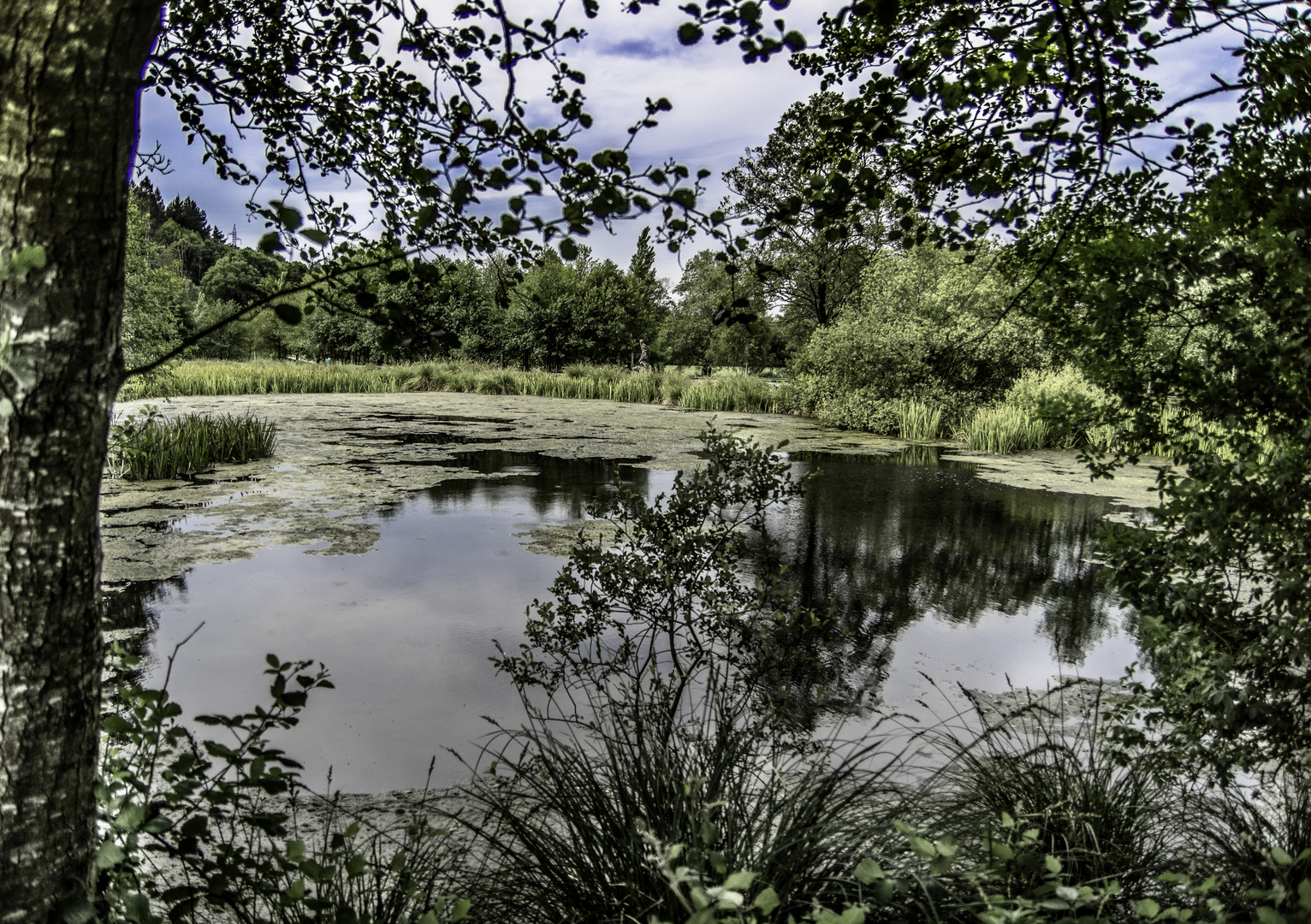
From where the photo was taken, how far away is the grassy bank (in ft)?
67.2

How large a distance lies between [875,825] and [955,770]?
71cm

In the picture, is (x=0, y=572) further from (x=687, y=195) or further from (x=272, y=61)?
(x=272, y=61)

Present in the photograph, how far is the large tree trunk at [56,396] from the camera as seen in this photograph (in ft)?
3.51

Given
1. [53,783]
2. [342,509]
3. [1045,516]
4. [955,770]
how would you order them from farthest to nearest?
[1045,516] → [342,509] → [955,770] → [53,783]

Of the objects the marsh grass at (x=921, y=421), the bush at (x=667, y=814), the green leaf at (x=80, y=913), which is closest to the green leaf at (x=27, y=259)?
the green leaf at (x=80, y=913)

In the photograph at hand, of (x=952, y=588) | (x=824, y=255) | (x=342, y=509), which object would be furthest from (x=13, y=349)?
(x=824, y=255)

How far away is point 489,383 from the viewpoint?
24156 millimetres

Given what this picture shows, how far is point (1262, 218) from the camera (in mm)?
1947

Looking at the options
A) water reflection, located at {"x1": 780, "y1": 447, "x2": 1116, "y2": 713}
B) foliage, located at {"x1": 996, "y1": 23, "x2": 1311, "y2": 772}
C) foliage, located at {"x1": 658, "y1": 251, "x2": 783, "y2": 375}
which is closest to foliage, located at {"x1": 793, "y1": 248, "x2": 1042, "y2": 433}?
water reflection, located at {"x1": 780, "y1": 447, "x2": 1116, "y2": 713}

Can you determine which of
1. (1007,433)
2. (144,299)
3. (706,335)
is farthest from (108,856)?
(706,335)

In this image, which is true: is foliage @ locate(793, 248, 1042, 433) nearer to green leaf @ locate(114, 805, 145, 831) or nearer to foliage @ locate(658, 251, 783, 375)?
green leaf @ locate(114, 805, 145, 831)

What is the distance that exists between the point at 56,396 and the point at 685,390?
2135 centimetres

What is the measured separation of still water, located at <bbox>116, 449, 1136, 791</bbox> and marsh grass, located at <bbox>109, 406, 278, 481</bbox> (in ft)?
7.08

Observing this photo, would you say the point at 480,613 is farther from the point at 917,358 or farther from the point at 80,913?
the point at 917,358
